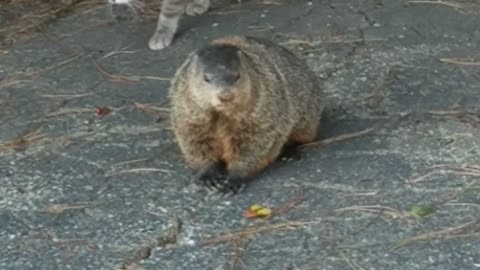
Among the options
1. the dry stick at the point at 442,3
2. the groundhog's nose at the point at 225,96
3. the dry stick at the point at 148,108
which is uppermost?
the groundhog's nose at the point at 225,96

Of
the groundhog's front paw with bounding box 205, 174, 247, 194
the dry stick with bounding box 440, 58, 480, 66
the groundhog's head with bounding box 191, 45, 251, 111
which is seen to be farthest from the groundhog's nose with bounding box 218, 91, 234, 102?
the dry stick with bounding box 440, 58, 480, 66

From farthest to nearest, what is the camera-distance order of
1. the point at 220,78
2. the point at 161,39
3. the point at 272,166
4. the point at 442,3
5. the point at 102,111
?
the point at 442,3, the point at 161,39, the point at 102,111, the point at 272,166, the point at 220,78

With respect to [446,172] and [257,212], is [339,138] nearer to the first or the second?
[446,172]

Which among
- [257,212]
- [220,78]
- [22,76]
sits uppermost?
[220,78]

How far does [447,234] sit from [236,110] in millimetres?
870

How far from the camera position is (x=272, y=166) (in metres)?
4.79

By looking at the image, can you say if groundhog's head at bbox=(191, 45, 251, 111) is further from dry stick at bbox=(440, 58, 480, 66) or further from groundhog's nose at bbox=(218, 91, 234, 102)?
dry stick at bbox=(440, 58, 480, 66)

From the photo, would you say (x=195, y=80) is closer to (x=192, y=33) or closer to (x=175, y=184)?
(x=175, y=184)

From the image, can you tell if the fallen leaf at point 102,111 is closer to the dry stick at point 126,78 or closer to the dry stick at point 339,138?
the dry stick at point 126,78

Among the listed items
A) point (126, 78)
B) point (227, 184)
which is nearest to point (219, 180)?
point (227, 184)

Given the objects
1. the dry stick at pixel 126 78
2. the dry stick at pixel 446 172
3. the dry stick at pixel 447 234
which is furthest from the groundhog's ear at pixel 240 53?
the dry stick at pixel 126 78

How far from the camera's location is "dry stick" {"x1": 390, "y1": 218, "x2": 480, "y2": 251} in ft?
13.7

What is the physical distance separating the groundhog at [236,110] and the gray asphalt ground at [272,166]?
0.09 metres

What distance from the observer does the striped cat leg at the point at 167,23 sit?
6.18m
